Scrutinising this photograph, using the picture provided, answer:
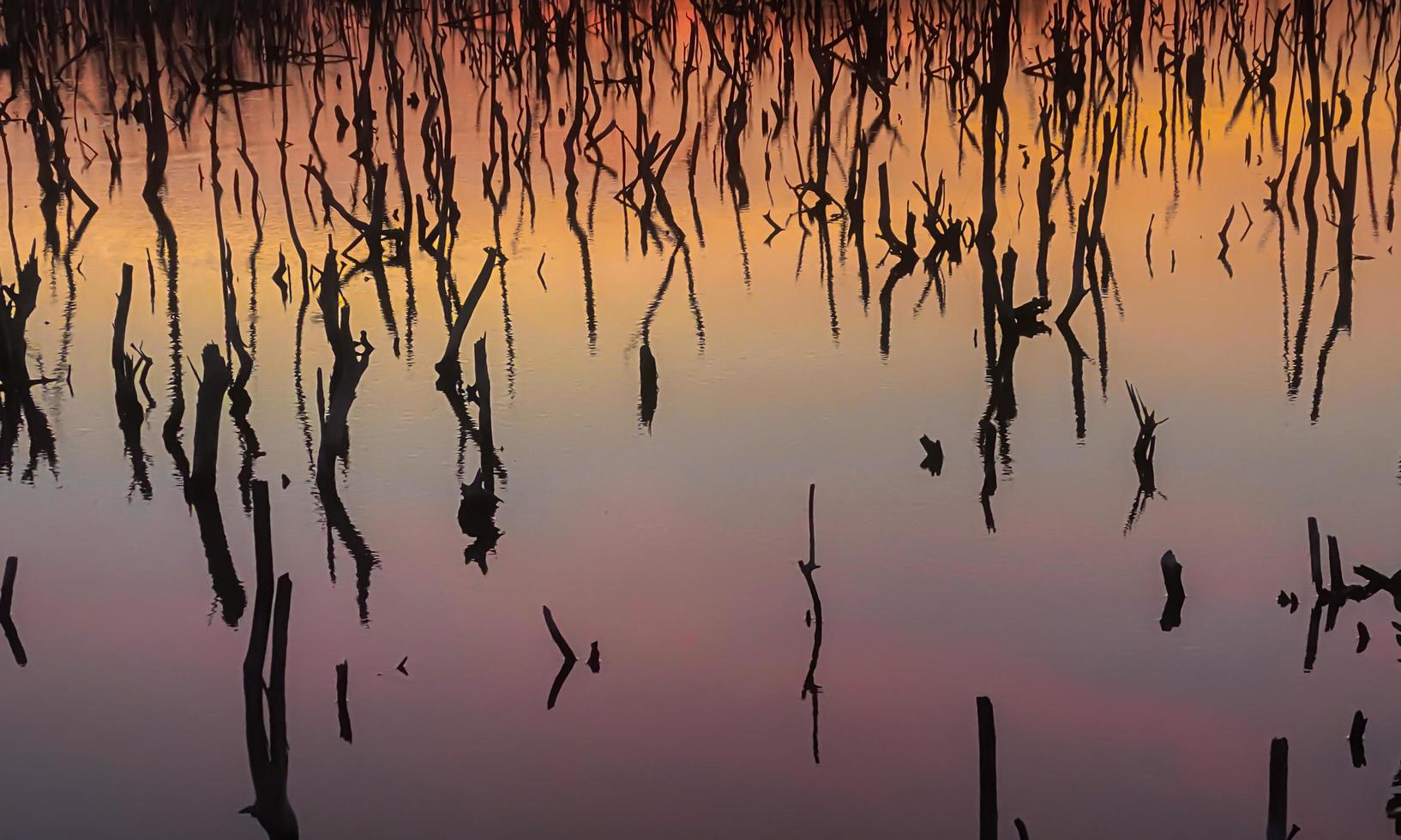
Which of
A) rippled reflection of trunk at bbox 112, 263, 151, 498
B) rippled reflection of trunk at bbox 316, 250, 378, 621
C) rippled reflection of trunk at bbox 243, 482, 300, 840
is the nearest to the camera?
rippled reflection of trunk at bbox 243, 482, 300, 840

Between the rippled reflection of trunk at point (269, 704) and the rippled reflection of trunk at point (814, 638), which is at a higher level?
the rippled reflection of trunk at point (269, 704)

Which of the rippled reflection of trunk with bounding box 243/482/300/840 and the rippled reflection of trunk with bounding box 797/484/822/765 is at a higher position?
the rippled reflection of trunk with bounding box 243/482/300/840

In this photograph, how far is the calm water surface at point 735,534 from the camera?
172cm

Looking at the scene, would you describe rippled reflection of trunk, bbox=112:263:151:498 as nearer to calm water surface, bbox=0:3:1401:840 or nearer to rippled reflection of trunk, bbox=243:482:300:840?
calm water surface, bbox=0:3:1401:840

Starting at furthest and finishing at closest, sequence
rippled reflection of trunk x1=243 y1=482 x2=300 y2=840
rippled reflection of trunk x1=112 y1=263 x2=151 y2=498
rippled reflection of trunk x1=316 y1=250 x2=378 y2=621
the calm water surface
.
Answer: rippled reflection of trunk x1=112 y1=263 x2=151 y2=498 → rippled reflection of trunk x1=316 y1=250 x2=378 y2=621 → the calm water surface → rippled reflection of trunk x1=243 y1=482 x2=300 y2=840

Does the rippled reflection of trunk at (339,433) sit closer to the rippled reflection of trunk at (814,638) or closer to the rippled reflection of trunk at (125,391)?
the rippled reflection of trunk at (125,391)

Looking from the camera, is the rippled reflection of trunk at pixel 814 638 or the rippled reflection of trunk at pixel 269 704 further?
the rippled reflection of trunk at pixel 814 638

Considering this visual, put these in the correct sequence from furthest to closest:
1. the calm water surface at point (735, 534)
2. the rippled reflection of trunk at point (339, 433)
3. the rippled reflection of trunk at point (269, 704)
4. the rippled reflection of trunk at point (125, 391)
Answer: the rippled reflection of trunk at point (125, 391)
the rippled reflection of trunk at point (339, 433)
the calm water surface at point (735, 534)
the rippled reflection of trunk at point (269, 704)

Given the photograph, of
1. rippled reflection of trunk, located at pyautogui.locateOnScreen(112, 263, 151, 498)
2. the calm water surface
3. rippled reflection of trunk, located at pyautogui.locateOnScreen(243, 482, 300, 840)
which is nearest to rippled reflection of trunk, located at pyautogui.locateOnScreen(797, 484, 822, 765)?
the calm water surface

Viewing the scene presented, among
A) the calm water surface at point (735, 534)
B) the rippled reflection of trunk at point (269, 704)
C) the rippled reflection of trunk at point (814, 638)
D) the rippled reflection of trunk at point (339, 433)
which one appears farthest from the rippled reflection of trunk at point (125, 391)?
the rippled reflection of trunk at point (269, 704)

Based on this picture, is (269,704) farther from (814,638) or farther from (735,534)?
(735,534)

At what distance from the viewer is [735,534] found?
2375 mm

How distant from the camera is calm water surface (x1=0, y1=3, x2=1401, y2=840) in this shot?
1.72 metres

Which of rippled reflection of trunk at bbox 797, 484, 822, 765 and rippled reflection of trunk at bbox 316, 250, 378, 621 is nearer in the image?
rippled reflection of trunk at bbox 797, 484, 822, 765
